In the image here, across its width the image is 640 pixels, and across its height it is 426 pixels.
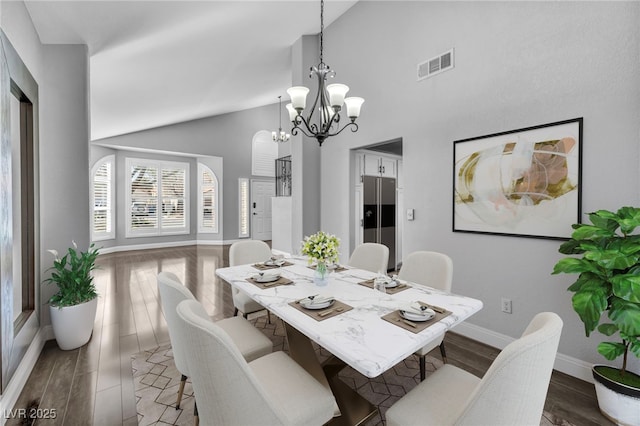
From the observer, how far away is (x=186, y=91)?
16.5 ft


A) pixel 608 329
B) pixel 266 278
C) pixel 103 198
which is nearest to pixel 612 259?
pixel 608 329

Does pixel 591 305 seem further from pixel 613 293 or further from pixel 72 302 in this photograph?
pixel 72 302

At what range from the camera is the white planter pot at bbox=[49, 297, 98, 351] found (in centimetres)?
244

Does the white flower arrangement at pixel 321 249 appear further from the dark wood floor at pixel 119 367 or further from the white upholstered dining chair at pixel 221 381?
the dark wood floor at pixel 119 367

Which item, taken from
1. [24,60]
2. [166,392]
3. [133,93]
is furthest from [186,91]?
[166,392]

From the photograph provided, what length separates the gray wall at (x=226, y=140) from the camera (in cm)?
738

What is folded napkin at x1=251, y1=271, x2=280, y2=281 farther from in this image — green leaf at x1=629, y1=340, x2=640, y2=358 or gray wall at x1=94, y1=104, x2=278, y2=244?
gray wall at x1=94, y1=104, x2=278, y2=244

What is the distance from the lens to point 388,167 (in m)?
5.01

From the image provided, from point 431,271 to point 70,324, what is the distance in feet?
10.2

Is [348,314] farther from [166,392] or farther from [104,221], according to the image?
[104,221]

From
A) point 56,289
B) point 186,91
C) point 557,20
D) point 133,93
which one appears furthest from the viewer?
point 186,91

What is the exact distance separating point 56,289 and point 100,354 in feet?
2.66

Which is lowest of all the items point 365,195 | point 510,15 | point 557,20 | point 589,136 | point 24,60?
point 365,195

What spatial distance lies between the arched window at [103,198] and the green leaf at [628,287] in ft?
28.4
